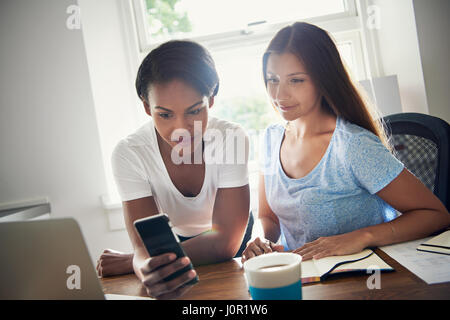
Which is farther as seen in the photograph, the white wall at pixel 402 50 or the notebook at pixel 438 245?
the white wall at pixel 402 50

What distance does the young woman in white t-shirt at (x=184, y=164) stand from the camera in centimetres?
105

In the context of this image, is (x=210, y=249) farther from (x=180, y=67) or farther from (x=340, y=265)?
(x=180, y=67)

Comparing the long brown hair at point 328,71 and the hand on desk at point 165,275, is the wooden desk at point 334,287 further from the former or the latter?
the long brown hair at point 328,71

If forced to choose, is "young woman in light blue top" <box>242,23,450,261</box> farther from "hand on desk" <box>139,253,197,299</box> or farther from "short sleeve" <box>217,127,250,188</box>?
"hand on desk" <box>139,253,197,299</box>

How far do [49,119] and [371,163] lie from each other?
1.81 meters

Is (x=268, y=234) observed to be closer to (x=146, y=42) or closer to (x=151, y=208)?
(x=151, y=208)

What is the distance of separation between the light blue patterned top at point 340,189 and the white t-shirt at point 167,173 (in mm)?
180

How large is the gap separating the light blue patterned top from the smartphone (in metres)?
0.55

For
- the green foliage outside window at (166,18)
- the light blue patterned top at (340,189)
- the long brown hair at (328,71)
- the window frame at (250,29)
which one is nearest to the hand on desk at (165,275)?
the light blue patterned top at (340,189)

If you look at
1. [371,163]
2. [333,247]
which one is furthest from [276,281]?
[371,163]

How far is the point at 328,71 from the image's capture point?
1.12 metres

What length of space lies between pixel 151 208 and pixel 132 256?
0.16 metres

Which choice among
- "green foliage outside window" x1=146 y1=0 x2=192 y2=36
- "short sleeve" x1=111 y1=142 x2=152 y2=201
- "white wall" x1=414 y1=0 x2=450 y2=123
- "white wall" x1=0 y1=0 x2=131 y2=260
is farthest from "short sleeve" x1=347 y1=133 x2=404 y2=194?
"green foliage outside window" x1=146 y1=0 x2=192 y2=36
